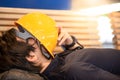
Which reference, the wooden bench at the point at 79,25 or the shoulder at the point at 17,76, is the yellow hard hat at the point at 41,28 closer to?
the shoulder at the point at 17,76

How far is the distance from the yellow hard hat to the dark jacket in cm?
15

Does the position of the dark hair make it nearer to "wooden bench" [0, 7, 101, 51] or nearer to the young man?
the young man

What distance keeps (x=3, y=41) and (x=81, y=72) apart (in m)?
0.74

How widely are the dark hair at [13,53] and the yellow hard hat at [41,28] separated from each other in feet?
0.38

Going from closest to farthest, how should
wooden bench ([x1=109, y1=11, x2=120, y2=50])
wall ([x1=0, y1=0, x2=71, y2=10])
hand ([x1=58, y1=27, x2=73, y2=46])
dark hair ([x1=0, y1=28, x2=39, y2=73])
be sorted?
dark hair ([x1=0, y1=28, x2=39, y2=73]) → hand ([x1=58, y1=27, x2=73, y2=46]) → wall ([x1=0, y1=0, x2=71, y2=10]) → wooden bench ([x1=109, y1=11, x2=120, y2=50])

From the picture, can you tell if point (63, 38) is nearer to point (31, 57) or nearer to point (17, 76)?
point (31, 57)

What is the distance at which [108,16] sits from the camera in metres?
3.06

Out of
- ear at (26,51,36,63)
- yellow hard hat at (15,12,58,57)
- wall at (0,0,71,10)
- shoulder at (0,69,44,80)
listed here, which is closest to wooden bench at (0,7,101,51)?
wall at (0,0,71,10)

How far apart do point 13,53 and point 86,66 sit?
602 mm

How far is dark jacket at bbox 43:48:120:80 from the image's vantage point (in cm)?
163

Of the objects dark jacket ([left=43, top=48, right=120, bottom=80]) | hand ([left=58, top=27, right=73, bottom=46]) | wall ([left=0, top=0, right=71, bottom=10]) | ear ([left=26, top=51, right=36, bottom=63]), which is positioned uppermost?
wall ([left=0, top=0, right=71, bottom=10])

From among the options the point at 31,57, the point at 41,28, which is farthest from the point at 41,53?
the point at 41,28

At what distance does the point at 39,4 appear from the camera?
2600mm

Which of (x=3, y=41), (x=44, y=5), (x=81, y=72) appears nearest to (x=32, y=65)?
(x=3, y=41)
